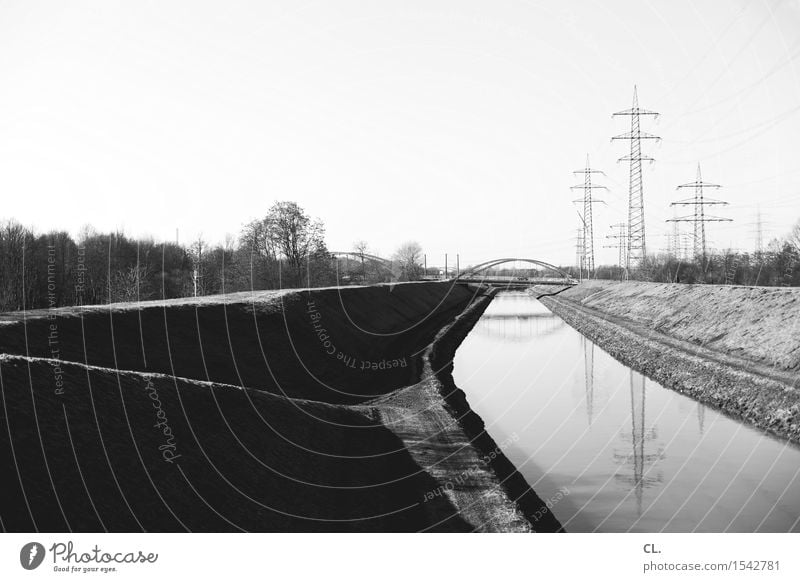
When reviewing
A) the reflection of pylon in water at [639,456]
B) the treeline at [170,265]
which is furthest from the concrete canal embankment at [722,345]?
the treeline at [170,265]

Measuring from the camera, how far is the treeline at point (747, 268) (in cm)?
6169

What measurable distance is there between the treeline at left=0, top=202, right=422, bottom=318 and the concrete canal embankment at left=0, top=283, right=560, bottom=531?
22639mm

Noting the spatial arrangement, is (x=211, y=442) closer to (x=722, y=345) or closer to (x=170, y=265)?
(x=722, y=345)

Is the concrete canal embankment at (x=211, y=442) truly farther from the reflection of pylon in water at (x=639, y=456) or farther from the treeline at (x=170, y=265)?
the treeline at (x=170, y=265)

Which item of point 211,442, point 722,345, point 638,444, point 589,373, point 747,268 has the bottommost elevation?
point 589,373

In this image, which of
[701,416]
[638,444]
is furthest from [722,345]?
[638,444]

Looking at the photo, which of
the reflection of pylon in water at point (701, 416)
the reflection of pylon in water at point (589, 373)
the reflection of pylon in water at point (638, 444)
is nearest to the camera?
the reflection of pylon in water at point (638, 444)

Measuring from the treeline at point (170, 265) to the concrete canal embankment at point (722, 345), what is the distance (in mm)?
30350

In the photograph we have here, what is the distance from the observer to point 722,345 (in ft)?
112

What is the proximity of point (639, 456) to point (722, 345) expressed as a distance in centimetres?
1970

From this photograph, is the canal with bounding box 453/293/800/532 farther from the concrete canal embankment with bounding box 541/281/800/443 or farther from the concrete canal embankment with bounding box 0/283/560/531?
the concrete canal embankment with bounding box 0/283/560/531

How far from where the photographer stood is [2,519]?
8.27 m

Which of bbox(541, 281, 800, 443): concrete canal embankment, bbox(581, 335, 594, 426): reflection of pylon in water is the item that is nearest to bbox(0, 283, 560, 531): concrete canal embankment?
bbox(581, 335, 594, 426): reflection of pylon in water

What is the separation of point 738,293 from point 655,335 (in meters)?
6.39
